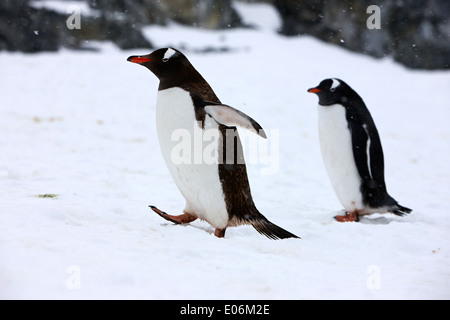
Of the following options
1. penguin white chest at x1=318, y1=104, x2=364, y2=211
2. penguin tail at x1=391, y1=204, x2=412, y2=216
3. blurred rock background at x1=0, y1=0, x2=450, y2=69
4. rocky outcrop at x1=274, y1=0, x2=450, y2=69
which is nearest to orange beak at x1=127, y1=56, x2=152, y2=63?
penguin white chest at x1=318, y1=104, x2=364, y2=211

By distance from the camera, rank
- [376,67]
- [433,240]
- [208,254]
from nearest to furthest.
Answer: [208,254]
[433,240]
[376,67]

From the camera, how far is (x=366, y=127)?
360 centimetres

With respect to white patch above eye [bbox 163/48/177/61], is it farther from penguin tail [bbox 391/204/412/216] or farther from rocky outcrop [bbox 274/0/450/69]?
rocky outcrop [bbox 274/0/450/69]

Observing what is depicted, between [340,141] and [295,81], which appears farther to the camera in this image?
[295,81]

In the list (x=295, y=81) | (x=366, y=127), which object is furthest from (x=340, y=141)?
(x=295, y=81)

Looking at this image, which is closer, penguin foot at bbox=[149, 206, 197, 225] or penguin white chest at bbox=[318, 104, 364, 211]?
penguin foot at bbox=[149, 206, 197, 225]

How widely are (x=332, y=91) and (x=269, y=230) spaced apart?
1.37 m

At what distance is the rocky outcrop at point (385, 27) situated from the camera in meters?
15.9

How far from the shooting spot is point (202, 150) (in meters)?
2.72

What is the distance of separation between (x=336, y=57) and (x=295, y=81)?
4096mm

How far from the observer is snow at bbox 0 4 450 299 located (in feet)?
6.37

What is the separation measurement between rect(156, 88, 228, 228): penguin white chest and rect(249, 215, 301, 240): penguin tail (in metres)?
0.21

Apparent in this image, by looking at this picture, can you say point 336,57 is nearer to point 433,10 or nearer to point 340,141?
point 433,10

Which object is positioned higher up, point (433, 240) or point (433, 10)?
point (433, 10)
